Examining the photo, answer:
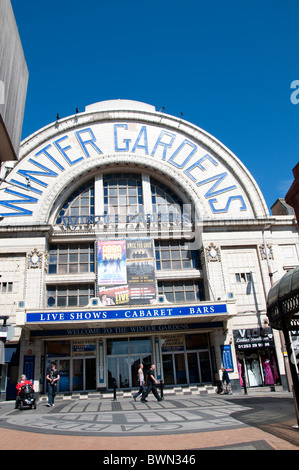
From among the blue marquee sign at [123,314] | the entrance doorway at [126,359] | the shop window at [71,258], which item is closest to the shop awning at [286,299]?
the blue marquee sign at [123,314]

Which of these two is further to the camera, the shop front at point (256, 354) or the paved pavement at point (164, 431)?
the shop front at point (256, 354)

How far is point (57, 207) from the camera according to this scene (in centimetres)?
2900

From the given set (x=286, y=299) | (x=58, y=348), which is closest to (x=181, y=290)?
(x=58, y=348)

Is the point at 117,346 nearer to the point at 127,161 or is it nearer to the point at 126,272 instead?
the point at 126,272

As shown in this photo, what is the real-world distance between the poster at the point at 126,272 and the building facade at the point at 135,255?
79 millimetres

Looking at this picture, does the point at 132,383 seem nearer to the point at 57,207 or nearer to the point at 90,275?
the point at 90,275

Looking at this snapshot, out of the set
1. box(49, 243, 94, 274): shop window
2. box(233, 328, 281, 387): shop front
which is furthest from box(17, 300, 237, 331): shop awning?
box(49, 243, 94, 274): shop window

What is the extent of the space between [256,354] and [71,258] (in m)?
15.6

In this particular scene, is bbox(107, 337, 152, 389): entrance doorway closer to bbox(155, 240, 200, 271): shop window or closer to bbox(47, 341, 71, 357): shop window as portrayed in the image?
bbox(47, 341, 71, 357): shop window

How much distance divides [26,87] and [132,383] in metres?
20.5

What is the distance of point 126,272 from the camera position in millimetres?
26891

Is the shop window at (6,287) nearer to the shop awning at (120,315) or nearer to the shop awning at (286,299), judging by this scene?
the shop awning at (120,315)

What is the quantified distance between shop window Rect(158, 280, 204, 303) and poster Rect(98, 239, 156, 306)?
4.25 feet

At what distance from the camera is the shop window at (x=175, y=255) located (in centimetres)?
2842
